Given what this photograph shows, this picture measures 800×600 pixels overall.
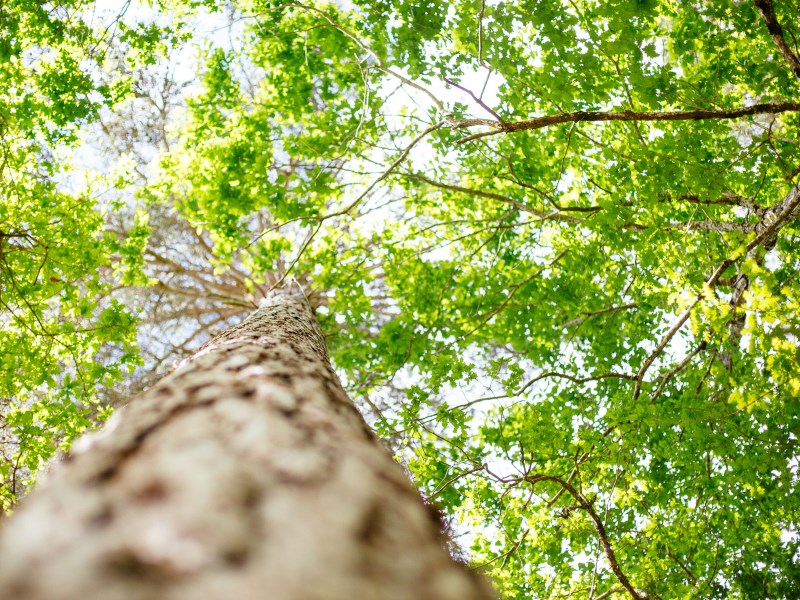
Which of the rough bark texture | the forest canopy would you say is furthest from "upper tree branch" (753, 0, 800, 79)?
the rough bark texture

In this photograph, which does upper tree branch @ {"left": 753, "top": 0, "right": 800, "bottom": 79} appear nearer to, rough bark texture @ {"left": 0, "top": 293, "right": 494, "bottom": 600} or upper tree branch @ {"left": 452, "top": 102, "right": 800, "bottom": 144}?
upper tree branch @ {"left": 452, "top": 102, "right": 800, "bottom": 144}

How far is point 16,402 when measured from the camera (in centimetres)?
747

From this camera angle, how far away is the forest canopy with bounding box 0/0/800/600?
15.6 feet

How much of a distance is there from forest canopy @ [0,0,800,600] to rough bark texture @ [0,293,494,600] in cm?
282

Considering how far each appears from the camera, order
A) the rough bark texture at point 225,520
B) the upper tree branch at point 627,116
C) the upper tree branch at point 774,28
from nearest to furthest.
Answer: the rough bark texture at point 225,520 → the upper tree branch at point 774,28 → the upper tree branch at point 627,116

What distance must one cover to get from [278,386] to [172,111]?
1262 cm

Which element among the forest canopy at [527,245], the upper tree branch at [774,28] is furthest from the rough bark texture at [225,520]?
the upper tree branch at [774,28]

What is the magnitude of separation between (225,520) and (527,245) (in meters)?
9.14

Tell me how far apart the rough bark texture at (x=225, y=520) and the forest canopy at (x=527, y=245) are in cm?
282

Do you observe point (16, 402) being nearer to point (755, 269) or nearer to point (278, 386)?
point (278, 386)

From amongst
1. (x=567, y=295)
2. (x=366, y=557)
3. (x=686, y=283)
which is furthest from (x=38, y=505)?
(x=567, y=295)

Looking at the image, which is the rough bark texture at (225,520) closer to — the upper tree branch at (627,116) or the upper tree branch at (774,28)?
the upper tree branch at (627,116)

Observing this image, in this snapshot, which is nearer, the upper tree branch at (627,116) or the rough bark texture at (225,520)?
the rough bark texture at (225,520)

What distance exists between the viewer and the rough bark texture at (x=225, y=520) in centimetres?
70
